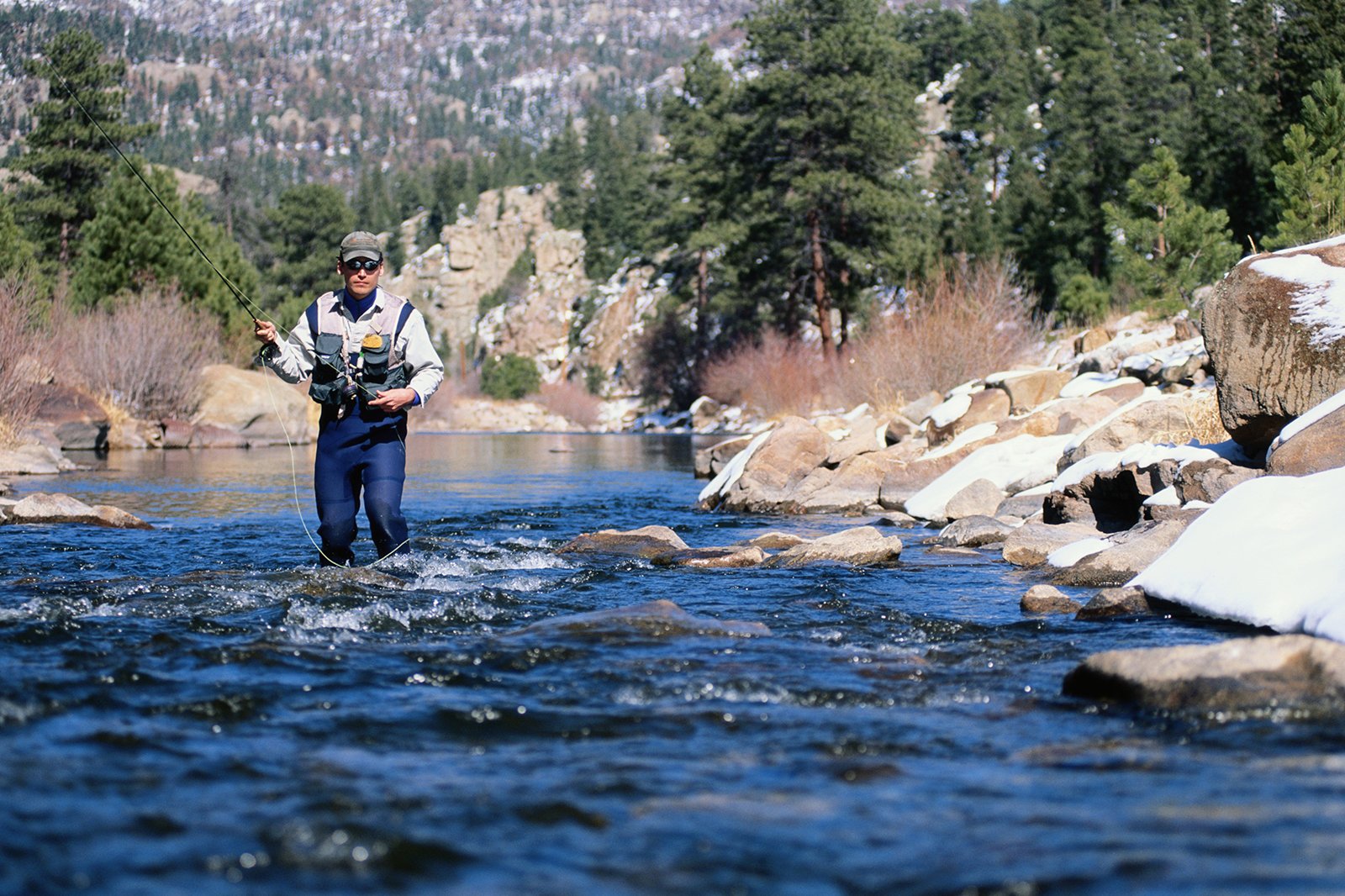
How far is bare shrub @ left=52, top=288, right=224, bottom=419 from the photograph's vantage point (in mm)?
32594

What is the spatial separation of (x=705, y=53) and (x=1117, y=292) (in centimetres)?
2265

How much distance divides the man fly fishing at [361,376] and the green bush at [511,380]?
252ft

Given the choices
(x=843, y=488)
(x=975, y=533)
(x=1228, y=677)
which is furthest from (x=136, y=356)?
(x=1228, y=677)

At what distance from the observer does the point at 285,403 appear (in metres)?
38.0

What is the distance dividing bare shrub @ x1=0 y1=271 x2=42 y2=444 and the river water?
17.7 meters

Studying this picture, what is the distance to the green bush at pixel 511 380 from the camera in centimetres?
8619

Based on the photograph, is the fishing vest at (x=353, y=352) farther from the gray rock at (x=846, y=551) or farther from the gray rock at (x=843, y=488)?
the gray rock at (x=843, y=488)

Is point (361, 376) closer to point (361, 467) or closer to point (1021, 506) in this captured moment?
point (361, 467)

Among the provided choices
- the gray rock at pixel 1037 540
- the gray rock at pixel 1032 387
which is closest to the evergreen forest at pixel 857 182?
the gray rock at pixel 1032 387

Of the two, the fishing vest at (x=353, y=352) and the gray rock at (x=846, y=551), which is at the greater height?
the fishing vest at (x=353, y=352)

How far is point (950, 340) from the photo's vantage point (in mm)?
23797

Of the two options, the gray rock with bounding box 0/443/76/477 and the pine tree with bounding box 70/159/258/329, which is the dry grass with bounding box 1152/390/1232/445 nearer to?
the gray rock with bounding box 0/443/76/477

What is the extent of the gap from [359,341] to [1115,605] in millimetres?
4445

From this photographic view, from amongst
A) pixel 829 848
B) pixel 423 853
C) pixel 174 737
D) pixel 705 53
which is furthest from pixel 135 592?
pixel 705 53
